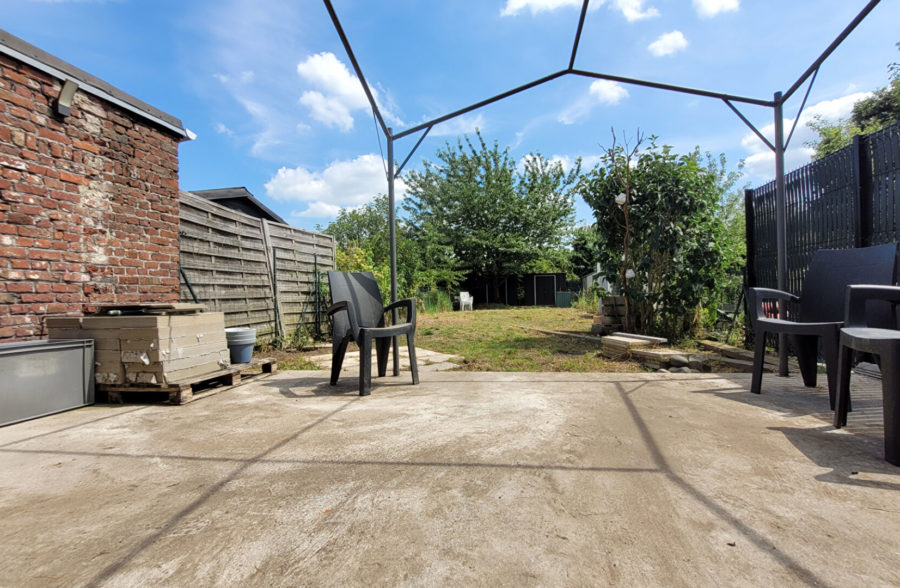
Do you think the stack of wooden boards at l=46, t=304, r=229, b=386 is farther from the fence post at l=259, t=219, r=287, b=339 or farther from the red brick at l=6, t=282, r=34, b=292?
the fence post at l=259, t=219, r=287, b=339

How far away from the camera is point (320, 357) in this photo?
15.7ft

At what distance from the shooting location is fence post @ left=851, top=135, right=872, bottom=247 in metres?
3.25

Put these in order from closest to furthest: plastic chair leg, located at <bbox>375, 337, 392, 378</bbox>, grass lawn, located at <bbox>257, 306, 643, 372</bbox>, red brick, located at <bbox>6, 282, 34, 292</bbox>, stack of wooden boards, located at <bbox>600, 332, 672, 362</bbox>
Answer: red brick, located at <bbox>6, 282, 34, 292</bbox>, plastic chair leg, located at <bbox>375, 337, 392, 378</bbox>, grass lawn, located at <bbox>257, 306, 643, 372</bbox>, stack of wooden boards, located at <bbox>600, 332, 672, 362</bbox>

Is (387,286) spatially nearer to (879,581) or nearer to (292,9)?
(292,9)

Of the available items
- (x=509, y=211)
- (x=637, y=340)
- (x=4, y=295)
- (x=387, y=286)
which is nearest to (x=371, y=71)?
(x=4, y=295)

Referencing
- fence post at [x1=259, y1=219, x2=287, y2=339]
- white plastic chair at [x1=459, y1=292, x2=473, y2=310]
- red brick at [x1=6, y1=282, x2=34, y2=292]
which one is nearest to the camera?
red brick at [x1=6, y1=282, x2=34, y2=292]

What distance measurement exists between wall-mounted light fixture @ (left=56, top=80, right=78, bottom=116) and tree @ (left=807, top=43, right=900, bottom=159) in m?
16.0

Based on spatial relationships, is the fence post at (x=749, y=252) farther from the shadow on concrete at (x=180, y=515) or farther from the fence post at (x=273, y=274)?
the fence post at (x=273, y=274)

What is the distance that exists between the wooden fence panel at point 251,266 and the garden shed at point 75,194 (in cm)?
45

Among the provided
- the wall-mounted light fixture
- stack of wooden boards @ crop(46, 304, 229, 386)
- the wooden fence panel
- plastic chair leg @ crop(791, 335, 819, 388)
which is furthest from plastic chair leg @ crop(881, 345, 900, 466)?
the wooden fence panel

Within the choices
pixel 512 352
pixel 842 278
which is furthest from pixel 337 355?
pixel 842 278

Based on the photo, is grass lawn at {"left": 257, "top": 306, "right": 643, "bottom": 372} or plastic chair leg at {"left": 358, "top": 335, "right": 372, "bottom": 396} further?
grass lawn at {"left": 257, "top": 306, "right": 643, "bottom": 372}

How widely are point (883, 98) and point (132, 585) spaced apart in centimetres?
1972

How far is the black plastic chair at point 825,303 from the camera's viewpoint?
7.47ft
